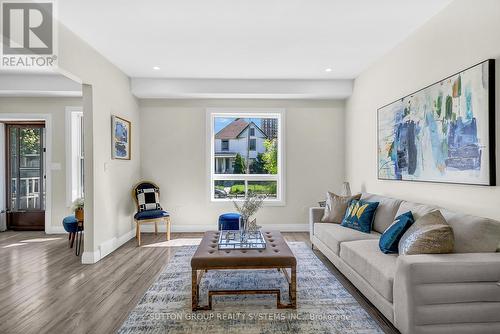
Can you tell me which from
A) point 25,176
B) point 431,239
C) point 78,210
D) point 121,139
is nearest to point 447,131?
point 431,239

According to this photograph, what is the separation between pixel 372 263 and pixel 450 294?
2.00 feet

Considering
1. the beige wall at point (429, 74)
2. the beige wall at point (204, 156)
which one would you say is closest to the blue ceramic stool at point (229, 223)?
the beige wall at point (204, 156)

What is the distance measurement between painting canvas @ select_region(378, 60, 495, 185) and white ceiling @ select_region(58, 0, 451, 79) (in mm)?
836

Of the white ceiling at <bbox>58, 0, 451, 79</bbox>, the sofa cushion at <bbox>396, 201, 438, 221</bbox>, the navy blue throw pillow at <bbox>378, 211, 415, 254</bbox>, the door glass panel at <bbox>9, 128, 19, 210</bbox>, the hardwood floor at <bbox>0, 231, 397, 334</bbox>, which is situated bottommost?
the hardwood floor at <bbox>0, 231, 397, 334</bbox>

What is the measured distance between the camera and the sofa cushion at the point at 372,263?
7.21 feet

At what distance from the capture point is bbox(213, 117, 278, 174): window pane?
575cm

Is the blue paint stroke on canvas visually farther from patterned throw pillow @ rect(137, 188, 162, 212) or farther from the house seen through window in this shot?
the house seen through window

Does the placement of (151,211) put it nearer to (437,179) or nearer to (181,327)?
(181,327)

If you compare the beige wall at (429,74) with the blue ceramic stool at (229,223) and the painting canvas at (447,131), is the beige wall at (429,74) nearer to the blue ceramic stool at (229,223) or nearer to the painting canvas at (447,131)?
the painting canvas at (447,131)

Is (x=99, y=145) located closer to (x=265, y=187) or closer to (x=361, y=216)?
(x=265, y=187)

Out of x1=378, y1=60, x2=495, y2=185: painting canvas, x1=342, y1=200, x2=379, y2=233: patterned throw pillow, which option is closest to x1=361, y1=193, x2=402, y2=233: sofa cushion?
x1=342, y1=200, x2=379, y2=233: patterned throw pillow

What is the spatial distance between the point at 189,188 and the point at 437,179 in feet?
13.1

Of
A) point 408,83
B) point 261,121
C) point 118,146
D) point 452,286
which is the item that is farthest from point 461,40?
point 118,146

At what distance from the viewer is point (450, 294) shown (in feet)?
6.21
